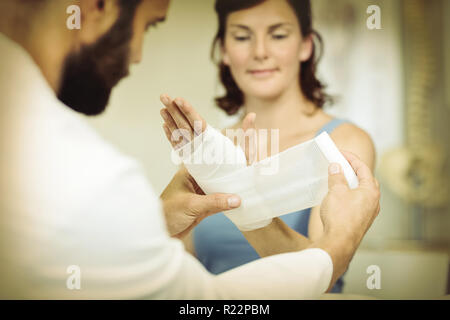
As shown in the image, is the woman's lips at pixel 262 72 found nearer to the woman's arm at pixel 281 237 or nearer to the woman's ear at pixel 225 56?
the woman's ear at pixel 225 56

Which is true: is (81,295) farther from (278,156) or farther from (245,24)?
(245,24)

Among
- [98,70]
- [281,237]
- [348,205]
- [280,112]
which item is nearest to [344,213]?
[348,205]

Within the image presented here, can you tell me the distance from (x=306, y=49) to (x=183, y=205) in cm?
30

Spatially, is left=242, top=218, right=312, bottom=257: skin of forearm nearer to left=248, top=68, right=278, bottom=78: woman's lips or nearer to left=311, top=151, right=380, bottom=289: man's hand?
left=311, top=151, right=380, bottom=289: man's hand

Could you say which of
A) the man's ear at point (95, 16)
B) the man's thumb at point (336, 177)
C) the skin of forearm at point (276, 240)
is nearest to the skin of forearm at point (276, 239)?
the skin of forearm at point (276, 240)

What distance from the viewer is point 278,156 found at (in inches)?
19.3

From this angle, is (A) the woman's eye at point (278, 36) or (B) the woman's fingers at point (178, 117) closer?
(B) the woman's fingers at point (178, 117)

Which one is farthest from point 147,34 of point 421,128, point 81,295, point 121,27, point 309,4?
point 421,128

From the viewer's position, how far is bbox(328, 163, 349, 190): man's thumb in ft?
1.45

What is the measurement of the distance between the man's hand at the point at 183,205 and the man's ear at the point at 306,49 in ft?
0.82

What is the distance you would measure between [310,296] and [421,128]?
43cm

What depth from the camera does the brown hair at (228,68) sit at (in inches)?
22.4

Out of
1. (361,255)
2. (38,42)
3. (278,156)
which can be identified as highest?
(38,42)

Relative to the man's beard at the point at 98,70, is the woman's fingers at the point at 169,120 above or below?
below
